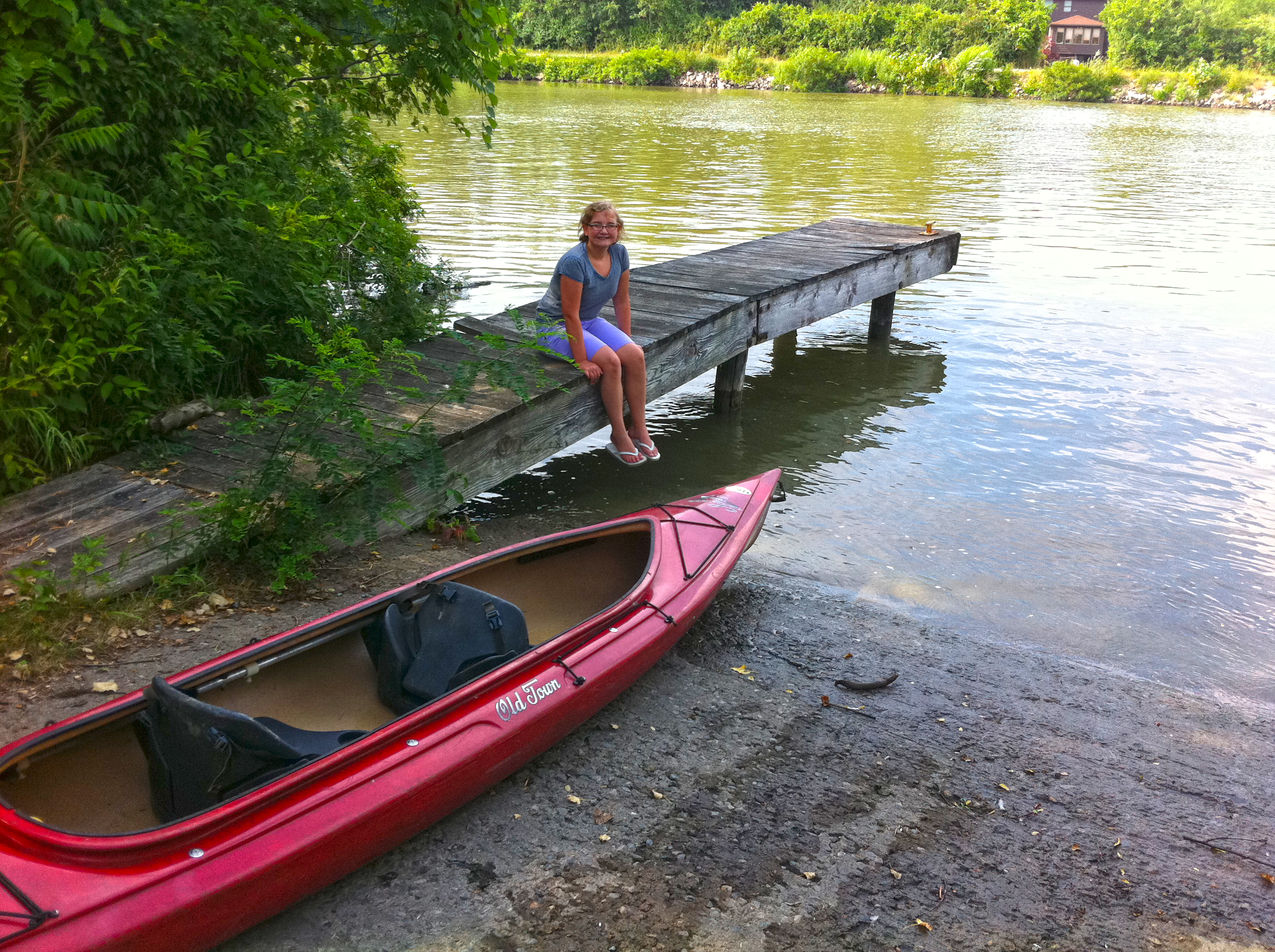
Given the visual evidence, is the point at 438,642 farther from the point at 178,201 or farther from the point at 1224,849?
the point at 178,201

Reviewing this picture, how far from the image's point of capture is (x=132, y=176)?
6.10 m

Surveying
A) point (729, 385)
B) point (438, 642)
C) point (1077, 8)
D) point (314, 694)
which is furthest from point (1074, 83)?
point (314, 694)

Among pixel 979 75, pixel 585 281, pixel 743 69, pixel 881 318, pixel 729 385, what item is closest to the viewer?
pixel 585 281

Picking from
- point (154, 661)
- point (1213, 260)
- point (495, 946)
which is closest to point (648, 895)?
point (495, 946)

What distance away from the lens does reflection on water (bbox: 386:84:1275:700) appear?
6.27 m

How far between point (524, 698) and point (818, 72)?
6421cm

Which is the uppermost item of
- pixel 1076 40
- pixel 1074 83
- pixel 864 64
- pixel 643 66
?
pixel 1076 40

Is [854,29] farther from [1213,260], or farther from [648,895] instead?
[648,895]

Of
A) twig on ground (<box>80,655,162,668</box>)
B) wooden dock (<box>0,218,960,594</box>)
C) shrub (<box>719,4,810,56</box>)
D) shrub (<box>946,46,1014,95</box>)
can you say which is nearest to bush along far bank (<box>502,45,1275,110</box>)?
shrub (<box>946,46,1014,95</box>)

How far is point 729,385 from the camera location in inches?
361

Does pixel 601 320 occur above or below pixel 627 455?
above

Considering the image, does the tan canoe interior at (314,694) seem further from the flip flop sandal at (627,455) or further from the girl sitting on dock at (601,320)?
the flip flop sandal at (627,455)

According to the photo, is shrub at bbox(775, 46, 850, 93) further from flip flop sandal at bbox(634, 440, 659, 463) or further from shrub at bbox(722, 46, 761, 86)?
flip flop sandal at bbox(634, 440, 659, 463)

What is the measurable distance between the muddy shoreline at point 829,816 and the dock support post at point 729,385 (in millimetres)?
4034
